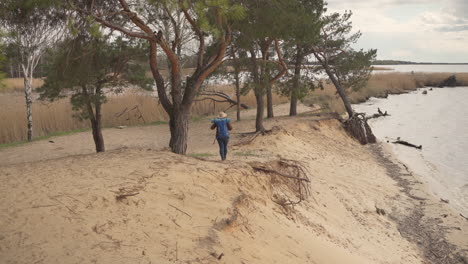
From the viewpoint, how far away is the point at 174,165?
7512 mm

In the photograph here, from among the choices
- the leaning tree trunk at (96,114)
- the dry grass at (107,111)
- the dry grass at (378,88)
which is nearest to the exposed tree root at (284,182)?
the leaning tree trunk at (96,114)

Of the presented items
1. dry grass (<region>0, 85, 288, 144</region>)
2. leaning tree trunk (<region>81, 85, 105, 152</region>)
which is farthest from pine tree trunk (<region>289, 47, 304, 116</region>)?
leaning tree trunk (<region>81, 85, 105, 152</region>)

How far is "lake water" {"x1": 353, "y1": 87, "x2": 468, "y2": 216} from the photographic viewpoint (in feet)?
47.0

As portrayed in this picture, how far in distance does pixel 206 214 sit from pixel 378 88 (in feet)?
136

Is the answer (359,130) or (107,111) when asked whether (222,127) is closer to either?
(359,130)

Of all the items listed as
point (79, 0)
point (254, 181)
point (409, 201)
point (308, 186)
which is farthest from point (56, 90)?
point (409, 201)

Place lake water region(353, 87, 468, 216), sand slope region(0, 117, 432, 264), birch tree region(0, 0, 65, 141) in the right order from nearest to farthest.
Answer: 1. sand slope region(0, 117, 432, 264)
2. birch tree region(0, 0, 65, 141)
3. lake water region(353, 87, 468, 216)

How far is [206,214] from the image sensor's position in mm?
6285

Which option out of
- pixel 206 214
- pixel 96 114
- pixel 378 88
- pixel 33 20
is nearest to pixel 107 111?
pixel 96 114

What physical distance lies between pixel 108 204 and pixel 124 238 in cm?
84

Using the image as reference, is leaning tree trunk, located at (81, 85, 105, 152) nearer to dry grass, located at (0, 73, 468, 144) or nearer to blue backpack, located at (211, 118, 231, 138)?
dry grass, located at (0, 73, 468, 144)

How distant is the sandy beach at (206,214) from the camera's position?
4961 mm

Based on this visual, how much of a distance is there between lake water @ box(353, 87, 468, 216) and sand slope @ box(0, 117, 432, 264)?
4.74m

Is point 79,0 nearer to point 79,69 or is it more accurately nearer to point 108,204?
point 79,69
